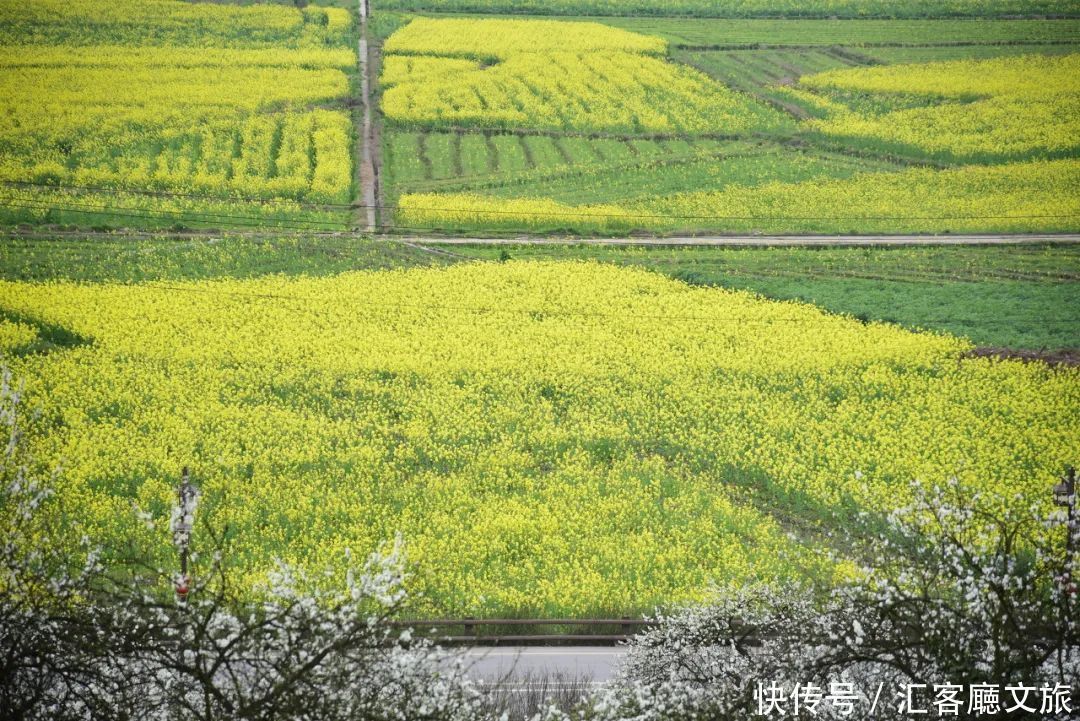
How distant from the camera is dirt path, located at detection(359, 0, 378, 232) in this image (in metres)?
56.9

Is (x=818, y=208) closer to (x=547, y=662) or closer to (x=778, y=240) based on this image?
(x=778, y=240)

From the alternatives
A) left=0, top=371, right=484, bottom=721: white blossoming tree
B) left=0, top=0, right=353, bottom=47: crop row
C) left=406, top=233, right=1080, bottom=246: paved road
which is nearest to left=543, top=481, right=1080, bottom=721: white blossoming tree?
left=0, top=371, right=484, bottom=721: white blossoming tree

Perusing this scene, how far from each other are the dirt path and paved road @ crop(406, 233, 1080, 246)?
392 cm

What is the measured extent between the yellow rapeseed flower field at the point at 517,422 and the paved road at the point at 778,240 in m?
7.07

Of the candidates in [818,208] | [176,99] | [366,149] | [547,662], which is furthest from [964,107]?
[547,662]

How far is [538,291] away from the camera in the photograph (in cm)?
4662

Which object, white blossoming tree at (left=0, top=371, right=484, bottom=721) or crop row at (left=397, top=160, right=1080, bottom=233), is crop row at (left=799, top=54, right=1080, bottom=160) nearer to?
crop row at (left=397, top=160, right=1080, bottom=233)

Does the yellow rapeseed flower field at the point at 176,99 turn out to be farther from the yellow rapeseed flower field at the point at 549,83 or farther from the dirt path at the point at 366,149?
the yellow rapeseed flower field at the point at 549,83

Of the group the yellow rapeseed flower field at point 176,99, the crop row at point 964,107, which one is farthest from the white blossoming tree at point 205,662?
the crop row at point 964,107

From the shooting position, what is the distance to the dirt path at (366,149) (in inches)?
2239

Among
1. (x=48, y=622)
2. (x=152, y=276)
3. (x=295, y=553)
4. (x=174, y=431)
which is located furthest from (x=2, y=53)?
(x=48, y=622)

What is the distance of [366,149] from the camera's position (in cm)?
6544

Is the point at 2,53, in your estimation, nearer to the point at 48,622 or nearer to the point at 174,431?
the point at 174,431

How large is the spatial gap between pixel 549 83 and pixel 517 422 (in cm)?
4510
